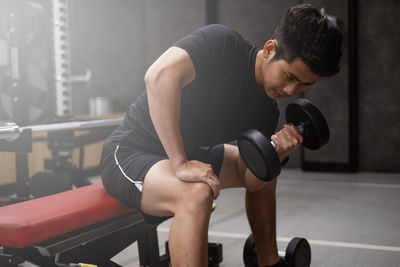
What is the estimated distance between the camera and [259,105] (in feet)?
4.66

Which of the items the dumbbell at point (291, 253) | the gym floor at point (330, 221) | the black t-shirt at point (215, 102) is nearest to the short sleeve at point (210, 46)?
the black t-shirt at point (215, 102)

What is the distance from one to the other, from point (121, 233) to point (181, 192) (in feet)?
1.37

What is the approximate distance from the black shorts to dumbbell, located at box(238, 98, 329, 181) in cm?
23

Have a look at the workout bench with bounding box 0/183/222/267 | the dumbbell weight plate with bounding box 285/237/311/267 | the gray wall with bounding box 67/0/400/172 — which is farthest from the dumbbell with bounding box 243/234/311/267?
the gray wall with bounding box 67/0/400/172

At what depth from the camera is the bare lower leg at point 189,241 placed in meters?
1.11

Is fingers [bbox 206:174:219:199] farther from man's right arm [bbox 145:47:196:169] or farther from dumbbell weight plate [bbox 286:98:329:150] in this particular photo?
dumbbell weight plate [bbox 286:98:329:150]

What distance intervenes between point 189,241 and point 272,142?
1.39 feet

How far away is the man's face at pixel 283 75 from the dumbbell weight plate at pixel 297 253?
643 mm

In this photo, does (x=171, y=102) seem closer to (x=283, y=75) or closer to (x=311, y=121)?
(x=283, y=75)

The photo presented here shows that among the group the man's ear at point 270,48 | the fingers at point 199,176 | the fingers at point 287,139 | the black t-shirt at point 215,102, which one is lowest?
the fingers at point 199,176

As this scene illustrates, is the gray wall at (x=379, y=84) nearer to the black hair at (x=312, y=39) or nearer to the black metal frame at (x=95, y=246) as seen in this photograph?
the black metal frame at (x=95, y=246)

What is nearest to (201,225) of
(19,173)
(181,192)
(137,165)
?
(181,192)

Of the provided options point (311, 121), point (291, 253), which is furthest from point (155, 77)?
point (291, 253)

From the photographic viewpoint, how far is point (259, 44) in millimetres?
4625
